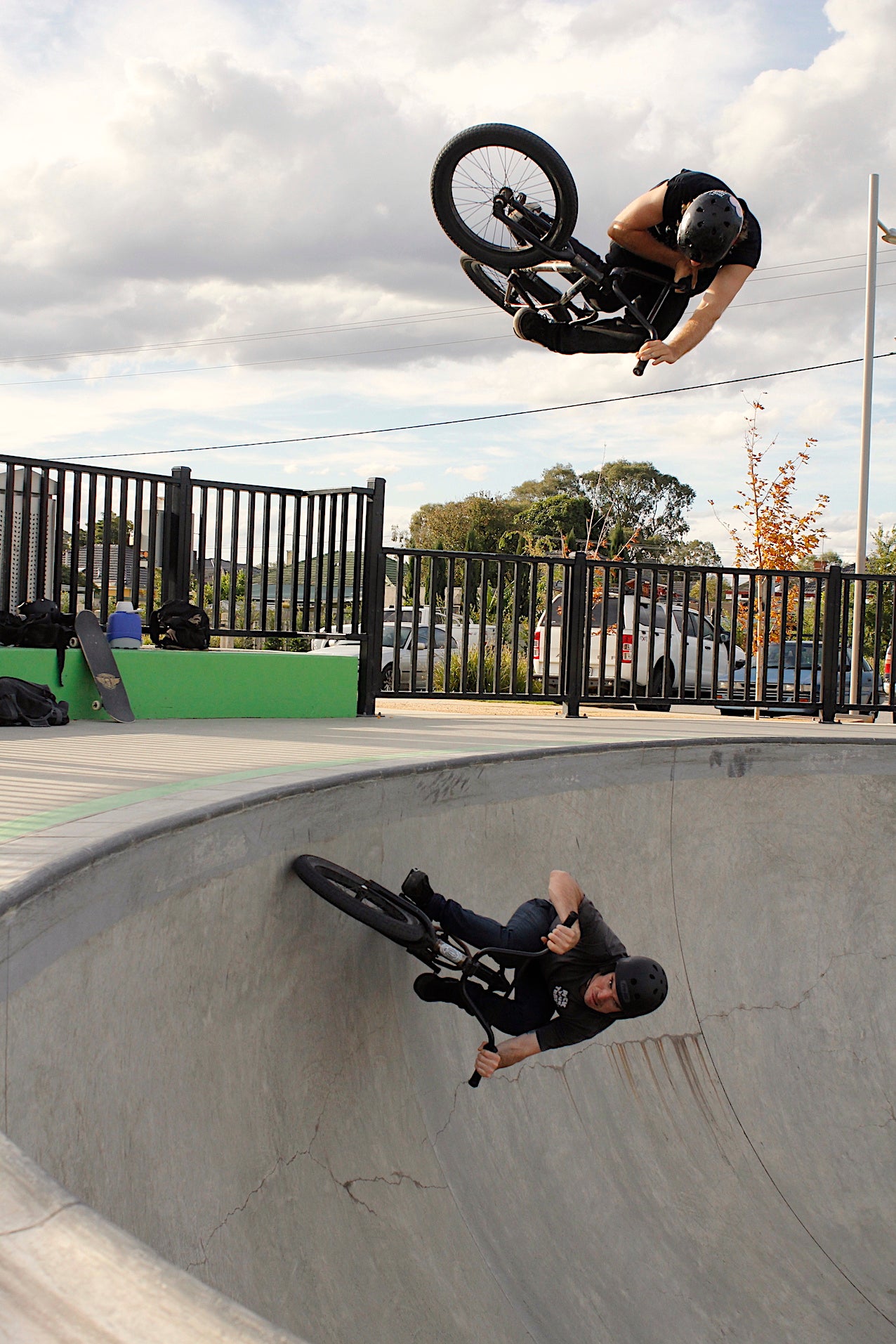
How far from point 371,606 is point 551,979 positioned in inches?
219

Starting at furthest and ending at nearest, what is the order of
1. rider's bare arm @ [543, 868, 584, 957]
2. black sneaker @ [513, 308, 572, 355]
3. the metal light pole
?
the metal light pole
black sneaker @ [513, 308, 572, 355]
rider's bare arm @ [543, 868, 584, 957]

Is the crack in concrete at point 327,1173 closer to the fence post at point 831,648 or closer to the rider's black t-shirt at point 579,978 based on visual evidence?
the rider's black t-shirt at point 579,978

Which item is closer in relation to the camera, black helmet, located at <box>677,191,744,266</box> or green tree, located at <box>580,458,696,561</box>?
black helmet, located at <box>677,191,744,266</box>

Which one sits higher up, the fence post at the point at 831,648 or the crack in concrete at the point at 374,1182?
the fence post at the point at 831,648

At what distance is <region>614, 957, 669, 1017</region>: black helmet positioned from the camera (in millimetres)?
3641

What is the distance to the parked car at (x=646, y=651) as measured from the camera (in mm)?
10195

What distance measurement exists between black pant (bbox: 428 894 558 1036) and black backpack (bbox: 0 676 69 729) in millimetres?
3935

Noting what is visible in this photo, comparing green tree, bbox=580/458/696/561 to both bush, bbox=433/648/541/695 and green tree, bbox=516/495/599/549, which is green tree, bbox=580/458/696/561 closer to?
green tree, bbox=516/495/599/549

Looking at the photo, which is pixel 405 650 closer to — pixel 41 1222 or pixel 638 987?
pixel 638 987

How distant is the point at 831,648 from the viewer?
11.1m

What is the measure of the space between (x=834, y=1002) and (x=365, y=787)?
379cm

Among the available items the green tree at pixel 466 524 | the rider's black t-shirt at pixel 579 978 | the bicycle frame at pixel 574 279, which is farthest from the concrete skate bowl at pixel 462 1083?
the green tree at pixel 466 524

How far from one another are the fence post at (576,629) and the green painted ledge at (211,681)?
2.41m

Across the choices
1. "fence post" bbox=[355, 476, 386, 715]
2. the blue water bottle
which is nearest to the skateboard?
the blue water bottle
